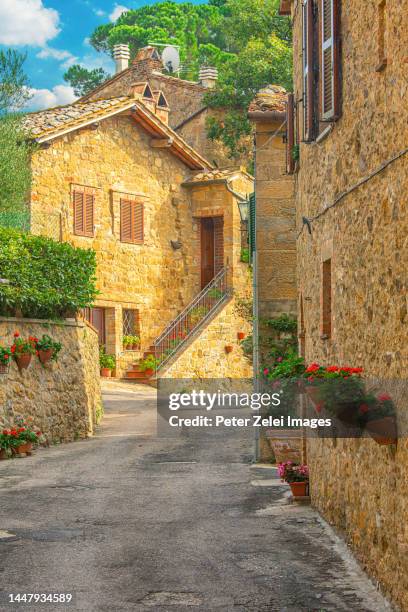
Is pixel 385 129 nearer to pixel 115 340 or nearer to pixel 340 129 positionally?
pixel 340 129

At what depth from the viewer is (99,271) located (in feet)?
99.1

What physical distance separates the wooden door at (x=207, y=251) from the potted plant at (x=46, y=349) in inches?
548

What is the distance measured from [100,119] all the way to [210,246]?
20.4ft

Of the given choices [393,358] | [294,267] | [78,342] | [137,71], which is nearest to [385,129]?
[393,358]

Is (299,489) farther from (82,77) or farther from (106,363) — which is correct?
(82,77)

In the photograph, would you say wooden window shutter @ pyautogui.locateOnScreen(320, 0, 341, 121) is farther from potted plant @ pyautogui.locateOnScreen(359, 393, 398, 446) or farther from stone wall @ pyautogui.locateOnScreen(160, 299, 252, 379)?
stone wall @ pyautogui.locateOnScreen(160, 299, 252, 379)

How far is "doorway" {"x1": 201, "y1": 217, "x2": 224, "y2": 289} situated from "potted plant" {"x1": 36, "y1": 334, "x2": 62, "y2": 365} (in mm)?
13807

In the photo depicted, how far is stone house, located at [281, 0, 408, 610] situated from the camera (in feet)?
25.2

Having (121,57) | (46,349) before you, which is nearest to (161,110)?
(121,57)

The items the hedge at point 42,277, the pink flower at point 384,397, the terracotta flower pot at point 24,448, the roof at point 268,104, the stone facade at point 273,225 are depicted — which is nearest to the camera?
the pink flower at point 384,397

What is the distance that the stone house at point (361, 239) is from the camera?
768 cm

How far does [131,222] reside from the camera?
103ft

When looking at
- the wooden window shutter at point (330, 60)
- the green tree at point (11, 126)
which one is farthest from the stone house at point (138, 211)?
the wooden window shutter at point (330, 60)

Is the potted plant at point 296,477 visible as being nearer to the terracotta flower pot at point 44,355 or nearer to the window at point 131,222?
the terracotta flower pot at point 44,355
